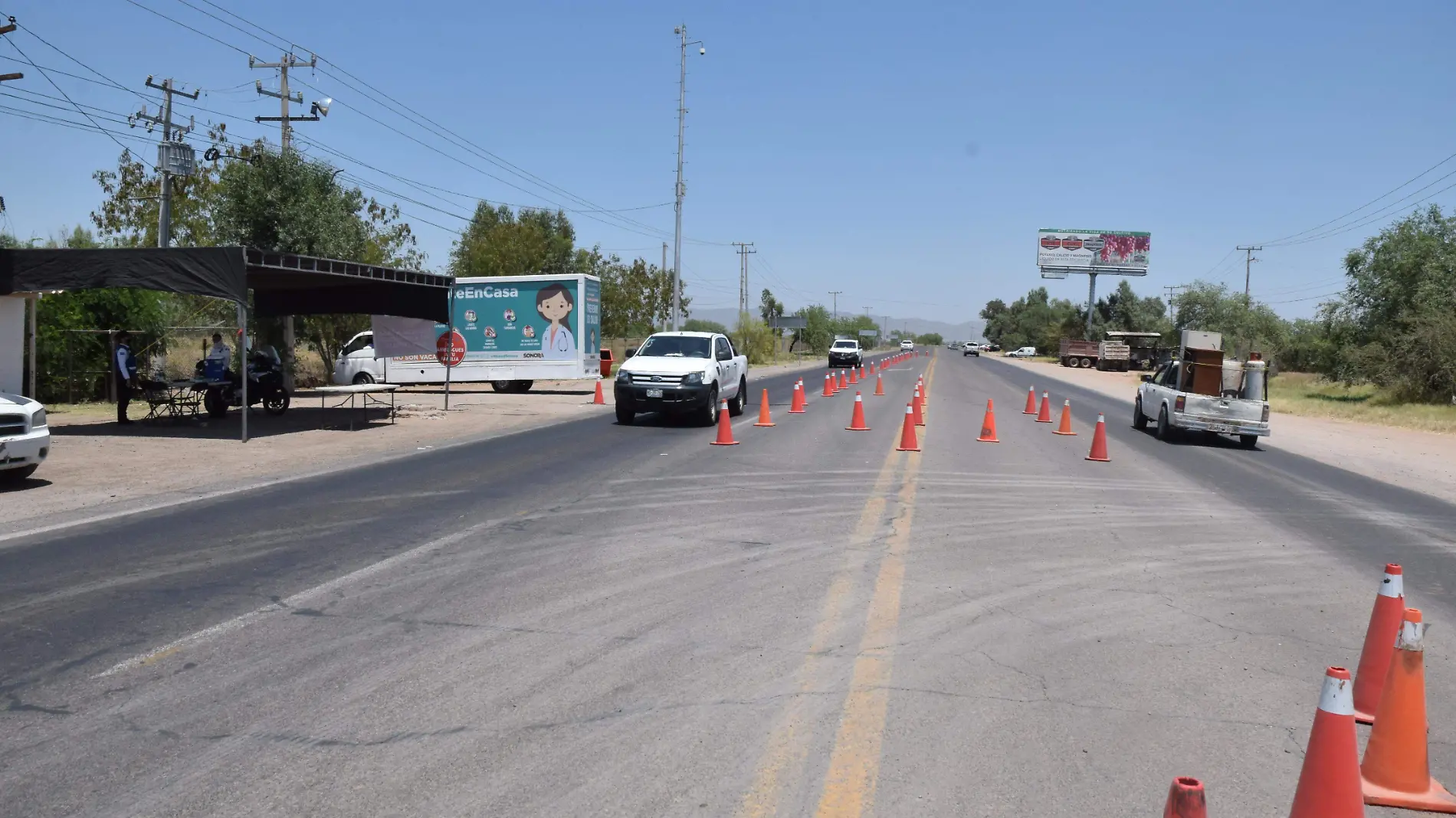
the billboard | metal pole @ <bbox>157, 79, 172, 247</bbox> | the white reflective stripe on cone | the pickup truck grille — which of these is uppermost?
the billboard

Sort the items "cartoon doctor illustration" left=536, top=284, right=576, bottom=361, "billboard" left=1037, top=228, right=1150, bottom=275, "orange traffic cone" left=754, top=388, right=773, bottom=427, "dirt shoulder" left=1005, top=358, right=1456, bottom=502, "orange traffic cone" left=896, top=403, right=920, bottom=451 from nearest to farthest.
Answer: "dirt shoulder" left=1005, top=358, right=1456, bottom=502, "orange traffic cone" left=896, top=403, right=920, bottom=451, "orange traffic cone" left=754, top=388, right=773, bottom=427, "cartoon doctor illustration" left=536, top=284, right=576, bottom=361, "billboard" left=1037, top=228, right=1150, bottom=275

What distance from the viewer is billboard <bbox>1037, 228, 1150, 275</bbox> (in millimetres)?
98875

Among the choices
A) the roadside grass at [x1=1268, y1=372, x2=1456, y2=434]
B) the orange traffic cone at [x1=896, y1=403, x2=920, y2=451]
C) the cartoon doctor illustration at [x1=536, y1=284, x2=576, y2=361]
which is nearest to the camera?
the orange traffic cone at [x1=896, y1=403, x2=920, y2=451]

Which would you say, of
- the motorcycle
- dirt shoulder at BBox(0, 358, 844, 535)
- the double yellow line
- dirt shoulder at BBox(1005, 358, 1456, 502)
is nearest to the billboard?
dirt shoulder at BBox(1005, 358, 1456, 502)

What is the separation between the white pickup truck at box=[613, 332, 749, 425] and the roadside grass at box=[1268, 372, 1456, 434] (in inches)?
666

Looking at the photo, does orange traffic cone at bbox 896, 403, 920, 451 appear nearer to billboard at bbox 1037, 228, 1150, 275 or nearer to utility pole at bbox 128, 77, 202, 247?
utility pole at bbox 128, 77, 202, 247

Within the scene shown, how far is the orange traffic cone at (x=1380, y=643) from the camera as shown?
4.91 m

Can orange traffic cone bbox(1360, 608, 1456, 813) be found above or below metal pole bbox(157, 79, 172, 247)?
below

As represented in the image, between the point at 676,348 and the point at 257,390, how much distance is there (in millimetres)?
8763

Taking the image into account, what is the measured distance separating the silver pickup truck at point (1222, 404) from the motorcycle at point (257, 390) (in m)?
17.5

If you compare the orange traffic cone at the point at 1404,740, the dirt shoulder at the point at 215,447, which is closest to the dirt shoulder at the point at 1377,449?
the orange traffic cone at the point at 1404,740

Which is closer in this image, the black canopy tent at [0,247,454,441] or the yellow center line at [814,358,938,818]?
the yellow center line at [814,358,938,818]

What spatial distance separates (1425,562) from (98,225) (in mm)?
48761

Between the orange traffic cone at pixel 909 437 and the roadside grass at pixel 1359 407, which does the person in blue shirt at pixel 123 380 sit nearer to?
the orange traffic cone at pixel 909 437
